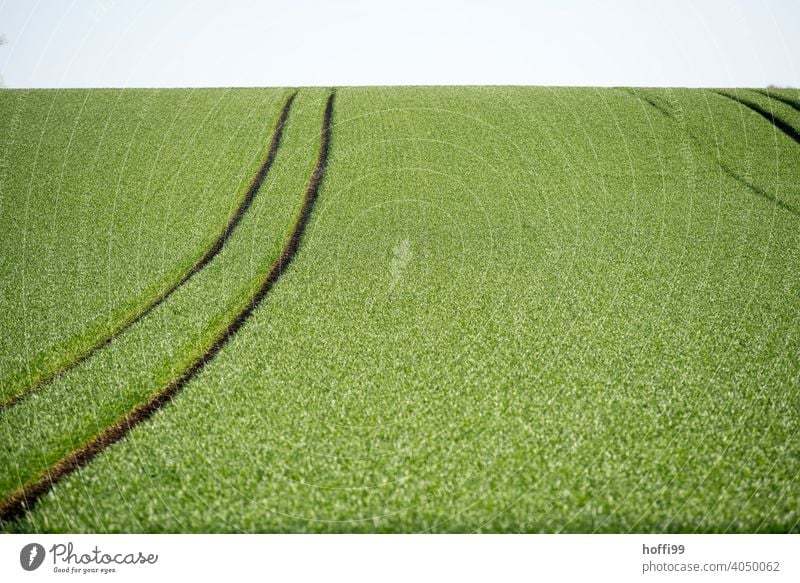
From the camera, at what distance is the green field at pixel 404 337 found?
7.21 meters

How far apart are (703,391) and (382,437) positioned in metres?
6.70

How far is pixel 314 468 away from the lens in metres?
7.69

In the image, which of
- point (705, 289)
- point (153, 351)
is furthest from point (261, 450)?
point (705, 289)

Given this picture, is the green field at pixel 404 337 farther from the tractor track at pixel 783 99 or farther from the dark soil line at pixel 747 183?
the tractor track at pixel 783 99

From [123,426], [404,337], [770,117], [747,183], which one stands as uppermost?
[770,117]

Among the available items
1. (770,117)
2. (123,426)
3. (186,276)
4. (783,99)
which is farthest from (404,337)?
(783,99)

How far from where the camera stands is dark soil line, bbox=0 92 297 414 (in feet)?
37.6

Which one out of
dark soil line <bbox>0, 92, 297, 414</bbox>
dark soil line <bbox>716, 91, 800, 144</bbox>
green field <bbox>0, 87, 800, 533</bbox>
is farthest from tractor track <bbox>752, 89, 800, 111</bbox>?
dark soil line <bbox>0, 92, 297, 414</bbox>

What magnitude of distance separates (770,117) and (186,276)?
4399 centimetres

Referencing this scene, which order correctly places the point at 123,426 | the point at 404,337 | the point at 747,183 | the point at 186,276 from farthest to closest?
the point at 747,183 → the point at 186,276 → the point at 404,337 → the point at 123,426

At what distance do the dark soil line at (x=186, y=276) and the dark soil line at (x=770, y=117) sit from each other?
35751 millimetres

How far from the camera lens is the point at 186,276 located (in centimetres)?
1766

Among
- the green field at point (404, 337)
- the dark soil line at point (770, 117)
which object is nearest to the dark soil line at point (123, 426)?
the green field at point (404, 337)

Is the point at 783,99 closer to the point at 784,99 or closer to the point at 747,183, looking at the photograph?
the point at 784,99
